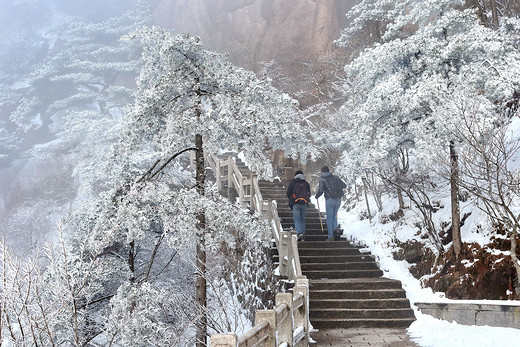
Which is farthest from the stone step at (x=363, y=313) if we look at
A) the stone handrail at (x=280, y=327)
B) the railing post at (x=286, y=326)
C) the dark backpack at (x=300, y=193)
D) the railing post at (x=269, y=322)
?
the railing post at (x=269, y=322)

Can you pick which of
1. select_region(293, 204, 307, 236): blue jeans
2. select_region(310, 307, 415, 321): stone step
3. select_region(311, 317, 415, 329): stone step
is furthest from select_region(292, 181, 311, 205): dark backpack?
select_region(311, 317, 415, 329): stone step

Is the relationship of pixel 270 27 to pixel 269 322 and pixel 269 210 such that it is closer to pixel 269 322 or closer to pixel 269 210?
pixel 269 210

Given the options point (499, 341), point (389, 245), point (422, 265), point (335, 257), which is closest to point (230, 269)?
point (335, 257)

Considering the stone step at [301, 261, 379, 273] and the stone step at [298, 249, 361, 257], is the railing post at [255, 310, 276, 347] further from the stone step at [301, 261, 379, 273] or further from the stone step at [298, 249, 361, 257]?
the stone step at [298, 249, 361, 257]

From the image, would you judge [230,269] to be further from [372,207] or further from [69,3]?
[69,3]

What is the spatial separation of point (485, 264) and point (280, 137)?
14.0ft

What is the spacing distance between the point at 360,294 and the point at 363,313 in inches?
20.6

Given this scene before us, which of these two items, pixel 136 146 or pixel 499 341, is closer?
pixel 499 341

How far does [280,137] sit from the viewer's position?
8.83 m

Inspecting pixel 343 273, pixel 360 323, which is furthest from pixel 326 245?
pixel 360 323

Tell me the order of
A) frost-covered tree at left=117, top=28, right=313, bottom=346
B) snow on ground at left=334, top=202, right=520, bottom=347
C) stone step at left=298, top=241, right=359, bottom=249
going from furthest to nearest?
stone step at left=298, top=241, right=359, bottom=249 → frost-covered tree at left=117, top=28, right=313, bottom=346 → snow on ground at left=334, top=202, right=520, bottom=347

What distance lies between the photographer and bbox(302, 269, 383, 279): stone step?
401 inches

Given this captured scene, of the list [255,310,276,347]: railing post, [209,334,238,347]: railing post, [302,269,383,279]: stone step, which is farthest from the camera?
[302,269,383,279]: stone step

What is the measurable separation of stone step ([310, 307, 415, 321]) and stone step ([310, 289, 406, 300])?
421mm
